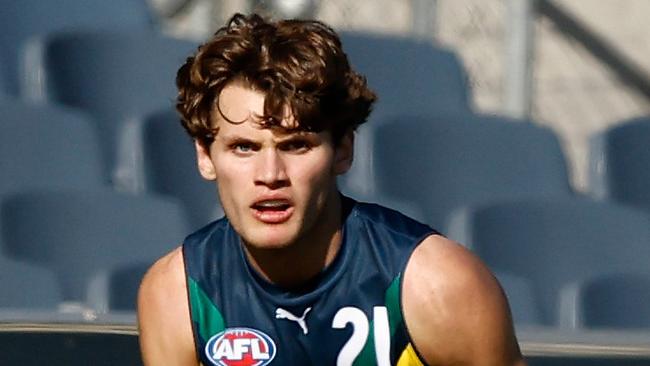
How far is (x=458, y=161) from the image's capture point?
4.50 metres

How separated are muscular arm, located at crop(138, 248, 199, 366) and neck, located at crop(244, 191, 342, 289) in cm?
12

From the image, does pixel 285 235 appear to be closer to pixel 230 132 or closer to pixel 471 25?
pixel 230 132

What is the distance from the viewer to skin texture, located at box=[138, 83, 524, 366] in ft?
7.01

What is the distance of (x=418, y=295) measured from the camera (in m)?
2.23

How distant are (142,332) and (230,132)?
385 millimetres

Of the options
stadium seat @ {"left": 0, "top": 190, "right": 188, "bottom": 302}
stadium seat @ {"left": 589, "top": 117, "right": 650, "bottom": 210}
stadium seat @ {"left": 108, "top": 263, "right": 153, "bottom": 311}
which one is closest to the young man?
stadium seat @ {"left": 108, "top": 263, "right": 153, "bottom": 311}

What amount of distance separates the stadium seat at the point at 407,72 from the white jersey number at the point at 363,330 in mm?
2504

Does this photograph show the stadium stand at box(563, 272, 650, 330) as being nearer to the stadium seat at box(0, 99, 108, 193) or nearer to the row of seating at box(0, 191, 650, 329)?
the row of seating at box(0, 191, 650, 329)

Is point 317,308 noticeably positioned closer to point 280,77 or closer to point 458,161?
point 280,77

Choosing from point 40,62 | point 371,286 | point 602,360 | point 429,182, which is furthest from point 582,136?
point 371,286

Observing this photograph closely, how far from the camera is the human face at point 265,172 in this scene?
2.13m

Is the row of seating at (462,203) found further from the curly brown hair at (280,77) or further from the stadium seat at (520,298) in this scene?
the curly brown hair at (280,77)

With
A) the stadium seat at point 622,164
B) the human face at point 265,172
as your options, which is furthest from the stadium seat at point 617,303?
the human face at point 265,172

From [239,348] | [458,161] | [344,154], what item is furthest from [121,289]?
[458,161]
